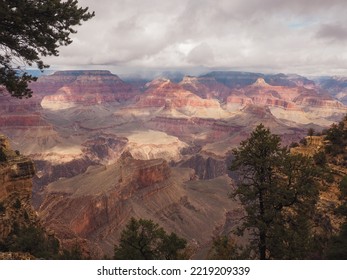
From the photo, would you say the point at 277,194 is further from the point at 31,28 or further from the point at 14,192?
the point at 14,192

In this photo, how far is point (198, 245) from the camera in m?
78.7

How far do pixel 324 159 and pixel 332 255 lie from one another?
14.5 m

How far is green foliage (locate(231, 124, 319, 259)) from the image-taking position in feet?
68.2

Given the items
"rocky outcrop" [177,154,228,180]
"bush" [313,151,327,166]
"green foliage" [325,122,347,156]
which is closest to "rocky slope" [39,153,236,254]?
"bush" [313,151,327,166]

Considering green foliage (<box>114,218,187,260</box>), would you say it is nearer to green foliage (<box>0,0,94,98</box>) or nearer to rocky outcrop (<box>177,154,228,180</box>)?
green foliage (<box>0,0,94,98</box>)

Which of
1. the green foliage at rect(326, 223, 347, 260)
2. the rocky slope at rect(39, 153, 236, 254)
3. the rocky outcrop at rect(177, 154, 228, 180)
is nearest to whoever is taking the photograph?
the green foliage at rect(326, 223, 347, 260)

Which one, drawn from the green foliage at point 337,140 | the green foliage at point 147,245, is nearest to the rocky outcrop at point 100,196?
the green foliage at point 147,245

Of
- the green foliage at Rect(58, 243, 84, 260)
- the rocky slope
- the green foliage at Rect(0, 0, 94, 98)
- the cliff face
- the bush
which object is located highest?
the green foliage at Rect(0, 0, 94, 98)

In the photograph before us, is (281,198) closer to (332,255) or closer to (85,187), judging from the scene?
(332,255)

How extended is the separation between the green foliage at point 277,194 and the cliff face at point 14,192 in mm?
23714

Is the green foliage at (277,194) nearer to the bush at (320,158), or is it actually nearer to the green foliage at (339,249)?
the green foliage at (339,249)

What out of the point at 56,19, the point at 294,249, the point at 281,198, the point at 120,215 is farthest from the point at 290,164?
the point at 120,215

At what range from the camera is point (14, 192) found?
37.0 metres

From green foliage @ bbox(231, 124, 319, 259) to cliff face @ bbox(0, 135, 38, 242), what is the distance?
23714 millimetres
